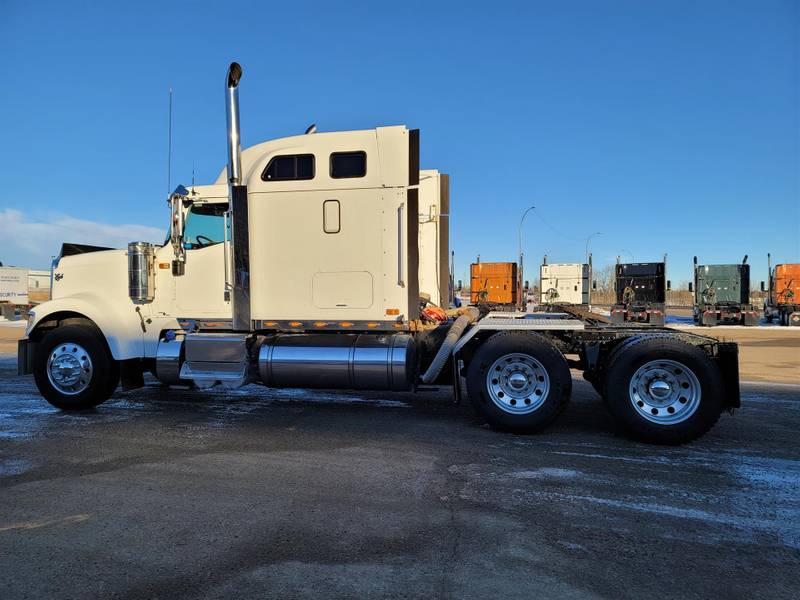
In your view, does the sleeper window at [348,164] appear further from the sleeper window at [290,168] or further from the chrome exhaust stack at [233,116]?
the chrome exhaust stack at [233,116]

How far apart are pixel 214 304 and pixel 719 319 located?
85.5 feet

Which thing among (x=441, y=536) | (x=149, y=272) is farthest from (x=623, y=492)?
(x=149, y=272)

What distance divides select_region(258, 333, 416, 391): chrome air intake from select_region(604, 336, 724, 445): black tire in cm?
238

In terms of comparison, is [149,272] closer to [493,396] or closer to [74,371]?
[74,371]

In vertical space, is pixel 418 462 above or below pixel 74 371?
below

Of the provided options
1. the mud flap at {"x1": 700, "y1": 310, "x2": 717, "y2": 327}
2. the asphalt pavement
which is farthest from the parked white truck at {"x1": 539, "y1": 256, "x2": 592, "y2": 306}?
the asphalt pavement

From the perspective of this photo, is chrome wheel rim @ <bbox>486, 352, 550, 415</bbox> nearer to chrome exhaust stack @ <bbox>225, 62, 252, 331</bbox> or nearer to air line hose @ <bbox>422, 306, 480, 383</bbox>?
air line hose @ <bbox>422, 306, 480, 383</bbox>

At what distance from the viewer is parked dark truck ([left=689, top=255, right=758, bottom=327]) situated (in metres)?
25.2

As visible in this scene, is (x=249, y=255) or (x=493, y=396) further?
(x=249, y=255)

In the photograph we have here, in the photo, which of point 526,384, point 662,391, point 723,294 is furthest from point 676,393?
point 723,294

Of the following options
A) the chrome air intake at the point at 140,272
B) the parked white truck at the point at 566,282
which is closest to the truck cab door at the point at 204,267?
the chrome air intake at the point at 140,272

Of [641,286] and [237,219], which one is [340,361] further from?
[641,286]

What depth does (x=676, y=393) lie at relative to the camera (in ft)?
17.8

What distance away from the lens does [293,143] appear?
6504mm
